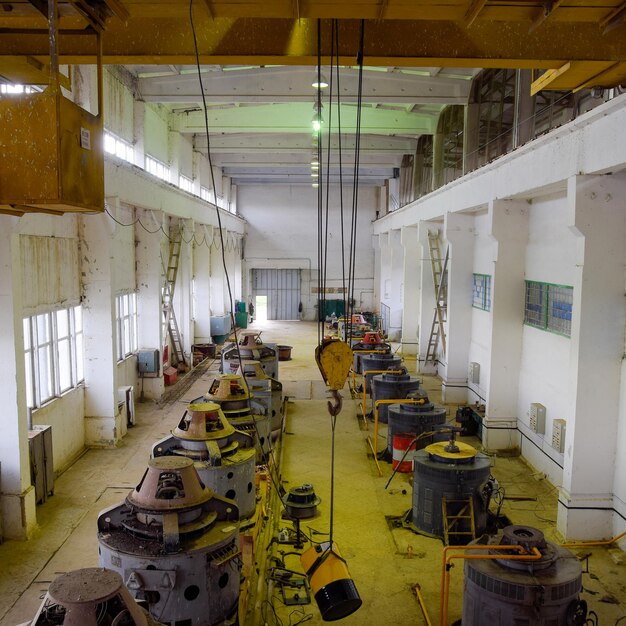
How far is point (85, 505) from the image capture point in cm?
973

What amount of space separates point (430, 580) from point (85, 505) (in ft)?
18.1

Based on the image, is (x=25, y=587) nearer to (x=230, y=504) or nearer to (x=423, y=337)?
(x=230, y=504)

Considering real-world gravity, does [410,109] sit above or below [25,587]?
above

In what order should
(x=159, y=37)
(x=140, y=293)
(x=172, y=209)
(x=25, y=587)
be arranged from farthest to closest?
(x=172, y=209)
(x=140, y=293)
(x=25, y=587)
(x=159, y=37)

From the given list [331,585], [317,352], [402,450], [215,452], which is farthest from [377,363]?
[331,585]

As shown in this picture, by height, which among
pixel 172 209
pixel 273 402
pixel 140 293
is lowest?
pixel 273 402

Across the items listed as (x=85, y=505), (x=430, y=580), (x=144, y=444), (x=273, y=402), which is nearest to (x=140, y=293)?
(x=144, y=444)

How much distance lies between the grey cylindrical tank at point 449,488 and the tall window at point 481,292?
677cm

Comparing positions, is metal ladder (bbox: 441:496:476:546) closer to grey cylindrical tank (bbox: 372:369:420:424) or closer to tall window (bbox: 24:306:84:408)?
grey cylindrical tank (bbox: 372:369:420:424)

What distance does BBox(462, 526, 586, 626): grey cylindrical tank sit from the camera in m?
5.65

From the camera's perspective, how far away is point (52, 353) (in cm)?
1098

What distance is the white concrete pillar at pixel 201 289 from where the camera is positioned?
23.5m

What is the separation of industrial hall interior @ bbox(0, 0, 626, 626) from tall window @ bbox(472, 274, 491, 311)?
0.44 ft

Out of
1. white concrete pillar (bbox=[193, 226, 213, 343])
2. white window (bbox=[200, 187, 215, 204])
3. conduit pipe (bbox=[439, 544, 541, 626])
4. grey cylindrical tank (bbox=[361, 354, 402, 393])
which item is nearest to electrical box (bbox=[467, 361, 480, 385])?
grey cylindrical tank (bbox=[361, 354, 402, 393])
